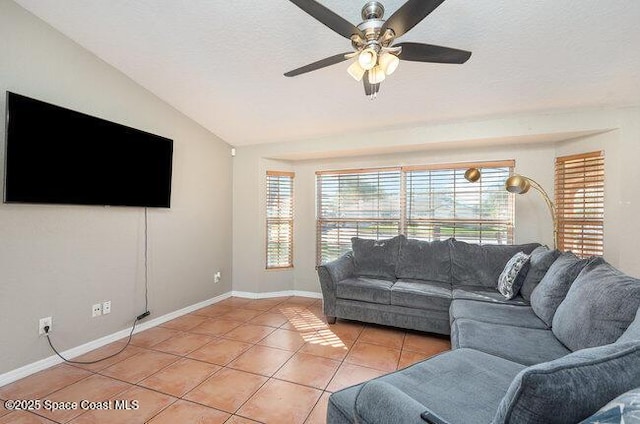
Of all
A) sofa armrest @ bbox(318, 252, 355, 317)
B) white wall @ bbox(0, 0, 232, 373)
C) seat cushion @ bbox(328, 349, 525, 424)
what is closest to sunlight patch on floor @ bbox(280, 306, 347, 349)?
sofa armrest @ bbox(318, 252, 355, 317)

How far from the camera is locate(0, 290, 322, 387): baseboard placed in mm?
2311

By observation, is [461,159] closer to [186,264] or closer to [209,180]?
[209,180]

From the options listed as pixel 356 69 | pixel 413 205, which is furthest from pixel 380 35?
pixel 413 205

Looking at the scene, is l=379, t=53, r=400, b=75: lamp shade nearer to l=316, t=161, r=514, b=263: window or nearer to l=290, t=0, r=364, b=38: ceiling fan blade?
l=290, t=0, r=364, b=38: ceiling fan blade

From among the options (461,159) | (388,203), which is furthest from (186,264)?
(461,159)

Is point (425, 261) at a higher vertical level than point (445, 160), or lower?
lower

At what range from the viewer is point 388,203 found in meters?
4.26

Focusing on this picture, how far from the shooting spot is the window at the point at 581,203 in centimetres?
304

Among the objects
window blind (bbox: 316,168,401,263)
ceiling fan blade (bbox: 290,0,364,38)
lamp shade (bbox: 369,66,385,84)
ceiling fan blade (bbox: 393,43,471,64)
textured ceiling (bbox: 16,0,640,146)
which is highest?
textured ceiling (bbox: 16,0,640,146)

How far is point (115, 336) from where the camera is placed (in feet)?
9.89

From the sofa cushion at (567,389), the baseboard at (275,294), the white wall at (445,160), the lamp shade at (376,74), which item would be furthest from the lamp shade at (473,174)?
the sofa cushion at (567,389)

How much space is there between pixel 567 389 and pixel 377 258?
303 cm

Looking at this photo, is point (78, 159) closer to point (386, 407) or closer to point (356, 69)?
point (356, 69)

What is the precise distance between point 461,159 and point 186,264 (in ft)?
12.7
